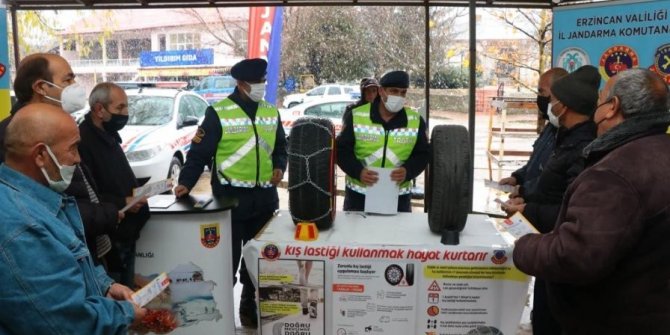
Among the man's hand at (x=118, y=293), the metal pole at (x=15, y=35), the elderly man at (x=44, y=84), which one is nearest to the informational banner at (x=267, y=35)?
the metal pole at (x=15, y=35)

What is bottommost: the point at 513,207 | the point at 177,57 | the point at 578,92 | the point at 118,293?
the point at 118,293

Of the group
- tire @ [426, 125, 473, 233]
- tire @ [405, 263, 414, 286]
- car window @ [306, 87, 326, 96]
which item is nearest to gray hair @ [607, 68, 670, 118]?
tire @ [426, 125, 473, 233]

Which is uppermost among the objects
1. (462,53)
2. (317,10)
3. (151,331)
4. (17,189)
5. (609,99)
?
(317,10)

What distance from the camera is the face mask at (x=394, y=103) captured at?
321 cm

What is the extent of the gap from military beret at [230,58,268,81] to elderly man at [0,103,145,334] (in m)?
1.83

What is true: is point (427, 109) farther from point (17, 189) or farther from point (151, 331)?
point (17, 189)

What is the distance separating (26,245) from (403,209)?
2.46 metres

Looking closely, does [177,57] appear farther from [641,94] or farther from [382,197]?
[641,94]

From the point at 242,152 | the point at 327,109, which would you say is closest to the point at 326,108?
the point at 327,109

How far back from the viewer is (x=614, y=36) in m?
4.46

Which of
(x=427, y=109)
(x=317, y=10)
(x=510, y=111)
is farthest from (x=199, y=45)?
(x=427, y=109)

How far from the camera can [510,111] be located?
10.6 m

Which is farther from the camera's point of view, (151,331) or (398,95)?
(398,95)

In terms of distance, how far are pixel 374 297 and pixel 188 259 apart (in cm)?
95
